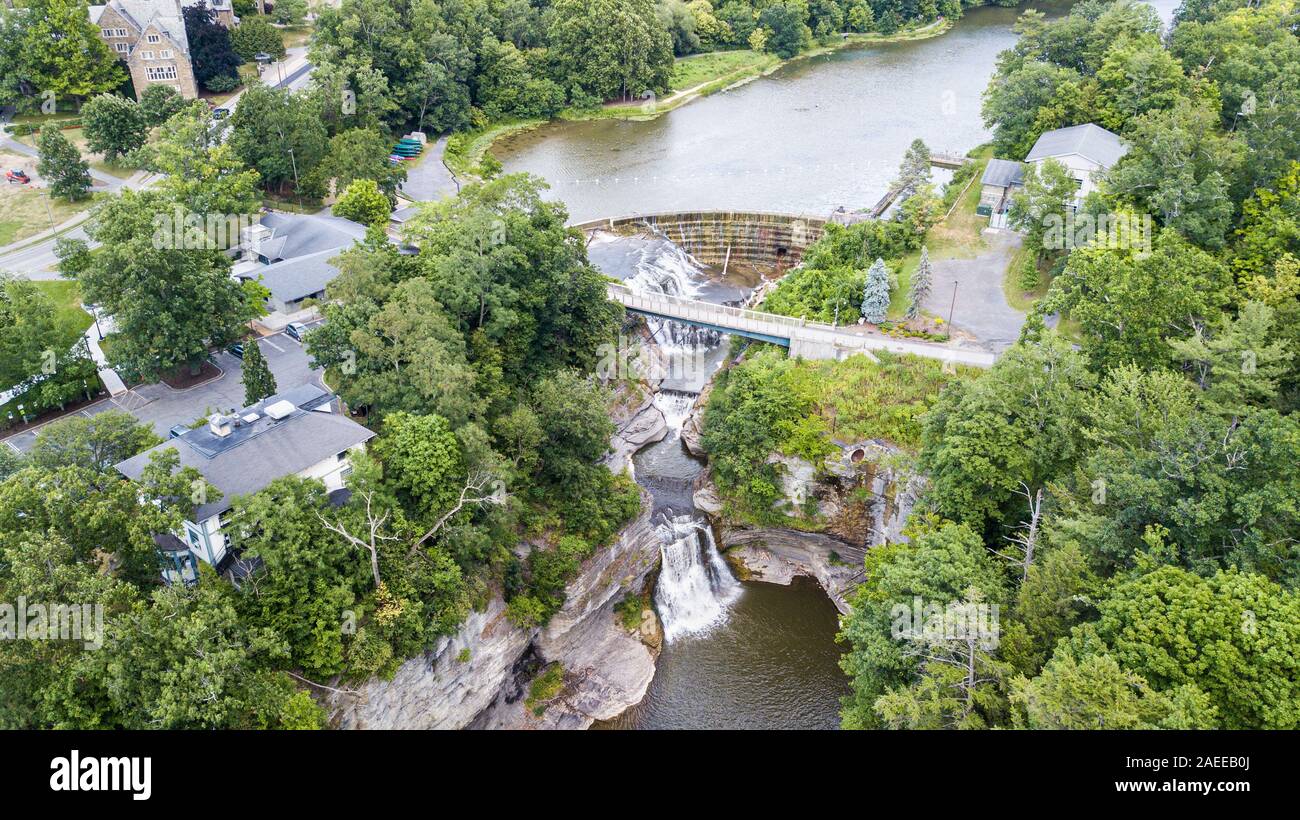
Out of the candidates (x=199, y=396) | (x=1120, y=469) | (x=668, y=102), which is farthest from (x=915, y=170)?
(x=199, y=396)

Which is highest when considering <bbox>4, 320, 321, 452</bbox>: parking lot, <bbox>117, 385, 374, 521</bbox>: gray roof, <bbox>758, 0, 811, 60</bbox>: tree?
<bbox>758, 0, 811, 60</bbox>: tree

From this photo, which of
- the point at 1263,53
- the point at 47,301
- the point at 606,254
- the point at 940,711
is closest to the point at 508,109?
the point at 606,254

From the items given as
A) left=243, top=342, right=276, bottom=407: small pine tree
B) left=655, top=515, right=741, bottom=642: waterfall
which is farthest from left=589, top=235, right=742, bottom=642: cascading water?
left=243, top=342, right=276, bottom=407: small pine tree

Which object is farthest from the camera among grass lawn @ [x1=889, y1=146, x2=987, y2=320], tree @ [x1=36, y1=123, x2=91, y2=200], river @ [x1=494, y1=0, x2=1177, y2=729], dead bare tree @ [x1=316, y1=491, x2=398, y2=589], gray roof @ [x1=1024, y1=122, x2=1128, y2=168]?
gray roof @ [x1=1024, y1=122, x2=1128, y2=168]

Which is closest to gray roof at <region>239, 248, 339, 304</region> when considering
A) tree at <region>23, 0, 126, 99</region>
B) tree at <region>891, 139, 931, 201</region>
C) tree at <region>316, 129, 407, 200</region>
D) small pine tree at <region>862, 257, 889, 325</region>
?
tree at <region>316, 129, 407, 200</region>

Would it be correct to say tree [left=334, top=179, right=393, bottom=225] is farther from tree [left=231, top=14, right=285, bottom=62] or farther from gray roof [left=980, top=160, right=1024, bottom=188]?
gray roof [left=980, top=160, right=1024, bottom=188]

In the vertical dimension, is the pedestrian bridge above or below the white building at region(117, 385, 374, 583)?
below

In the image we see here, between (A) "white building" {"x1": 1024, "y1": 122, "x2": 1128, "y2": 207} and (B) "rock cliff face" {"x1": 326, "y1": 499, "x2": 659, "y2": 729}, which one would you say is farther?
(A) "white building" {"x1": 1024, "y1": 122, "x2": 1128, "y2": 207}

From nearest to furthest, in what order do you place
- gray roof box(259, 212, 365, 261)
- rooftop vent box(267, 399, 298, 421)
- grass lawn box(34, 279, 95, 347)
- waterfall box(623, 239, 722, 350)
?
rooftop vent box(267, 399, 298, 421) < grass lawn box(34, 279, 95, 347) < gray roof box(259, 212, 365, 261) < waterfall box(623, 239, 722, 350)
